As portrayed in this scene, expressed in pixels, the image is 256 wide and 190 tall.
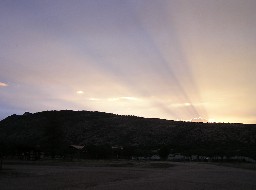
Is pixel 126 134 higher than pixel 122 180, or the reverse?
pixel 126 134

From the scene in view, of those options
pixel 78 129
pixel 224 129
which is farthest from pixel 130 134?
pixel 224 129

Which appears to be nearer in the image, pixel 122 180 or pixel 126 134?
pixel 122 180

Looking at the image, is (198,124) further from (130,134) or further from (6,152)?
(6,152)

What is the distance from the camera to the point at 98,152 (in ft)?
231

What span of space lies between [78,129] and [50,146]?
59.9 meters

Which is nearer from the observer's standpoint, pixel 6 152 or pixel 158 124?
pixel 6 152

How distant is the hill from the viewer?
8256 cm

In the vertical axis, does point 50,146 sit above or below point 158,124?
below

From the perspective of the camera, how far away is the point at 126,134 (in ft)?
422

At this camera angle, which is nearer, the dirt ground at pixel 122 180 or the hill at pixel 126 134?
the dirt ground at pixel 122 180

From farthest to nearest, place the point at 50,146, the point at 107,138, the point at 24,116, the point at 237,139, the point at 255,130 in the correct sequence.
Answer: the point at 24,116 → the point at 107,138 → the point at 255,130 → the point at 237,139 → the point at 50,146

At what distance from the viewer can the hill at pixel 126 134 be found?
82562 millimetres

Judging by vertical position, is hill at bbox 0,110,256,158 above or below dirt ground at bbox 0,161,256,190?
above

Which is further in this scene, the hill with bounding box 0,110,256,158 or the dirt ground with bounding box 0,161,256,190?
the hill with bounding box 0,110,256,158
